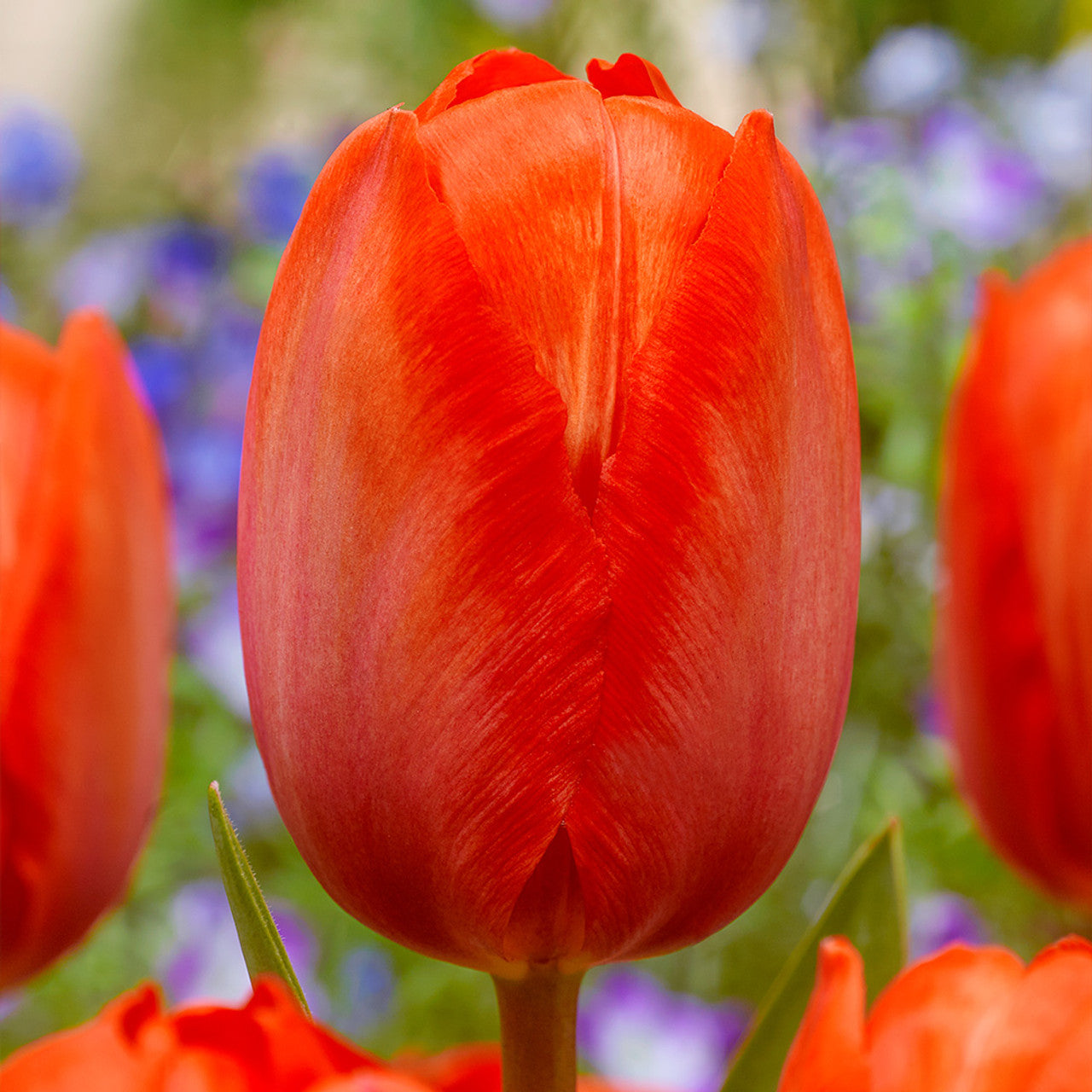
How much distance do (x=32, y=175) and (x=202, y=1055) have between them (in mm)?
1122

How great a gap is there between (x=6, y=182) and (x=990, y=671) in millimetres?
1050

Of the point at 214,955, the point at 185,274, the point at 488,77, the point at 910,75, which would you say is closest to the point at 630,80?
the point at 488,77

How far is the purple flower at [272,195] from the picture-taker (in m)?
1.06

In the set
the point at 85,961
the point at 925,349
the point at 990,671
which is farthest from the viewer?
the point at 925,349

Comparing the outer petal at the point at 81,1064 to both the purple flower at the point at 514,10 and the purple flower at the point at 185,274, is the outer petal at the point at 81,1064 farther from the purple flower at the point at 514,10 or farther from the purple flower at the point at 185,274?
the purple flower at the point at 514,10

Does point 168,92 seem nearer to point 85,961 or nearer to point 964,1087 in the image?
point 85,961

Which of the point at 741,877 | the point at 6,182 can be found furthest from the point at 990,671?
the point at 6,182

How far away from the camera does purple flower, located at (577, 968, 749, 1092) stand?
839mm

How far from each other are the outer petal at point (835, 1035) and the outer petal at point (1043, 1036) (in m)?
0.02

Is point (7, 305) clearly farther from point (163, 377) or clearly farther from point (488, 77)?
point (488, 77)

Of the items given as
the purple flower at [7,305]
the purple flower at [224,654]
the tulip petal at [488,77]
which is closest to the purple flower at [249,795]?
the purple flower at [224,654]

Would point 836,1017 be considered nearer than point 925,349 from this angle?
Yes

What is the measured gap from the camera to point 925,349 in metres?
1.07

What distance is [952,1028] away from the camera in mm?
209
